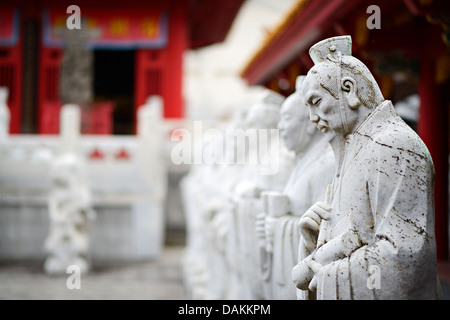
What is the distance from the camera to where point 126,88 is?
25.6m

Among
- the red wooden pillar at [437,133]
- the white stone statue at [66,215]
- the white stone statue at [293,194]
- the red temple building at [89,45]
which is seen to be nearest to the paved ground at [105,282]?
the white stone statue at [66,215]

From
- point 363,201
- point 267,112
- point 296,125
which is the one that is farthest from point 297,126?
point 363,201

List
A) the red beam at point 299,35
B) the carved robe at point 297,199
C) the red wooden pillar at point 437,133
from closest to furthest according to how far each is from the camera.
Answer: the carved robe at point 297,199, the red beam at point 299,35, the red wooden pillar at point 437,133

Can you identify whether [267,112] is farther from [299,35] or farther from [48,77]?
[48,77]

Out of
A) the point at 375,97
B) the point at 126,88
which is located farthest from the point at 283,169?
the point at 126,88

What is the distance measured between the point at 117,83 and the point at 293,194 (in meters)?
20.3

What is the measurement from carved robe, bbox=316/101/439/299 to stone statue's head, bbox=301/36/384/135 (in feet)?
0.23

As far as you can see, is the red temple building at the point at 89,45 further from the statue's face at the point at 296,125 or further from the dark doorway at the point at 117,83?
the statue's face at the point at 296,125

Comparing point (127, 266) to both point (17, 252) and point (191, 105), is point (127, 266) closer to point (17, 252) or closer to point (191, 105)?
point (17, 252)

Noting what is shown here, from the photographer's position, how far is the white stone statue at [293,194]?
4.36 meters

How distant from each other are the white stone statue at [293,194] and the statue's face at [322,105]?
1077 mm

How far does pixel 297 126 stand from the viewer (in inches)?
184

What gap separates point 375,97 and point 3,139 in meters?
10.9

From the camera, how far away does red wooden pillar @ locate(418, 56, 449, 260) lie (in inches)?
332
